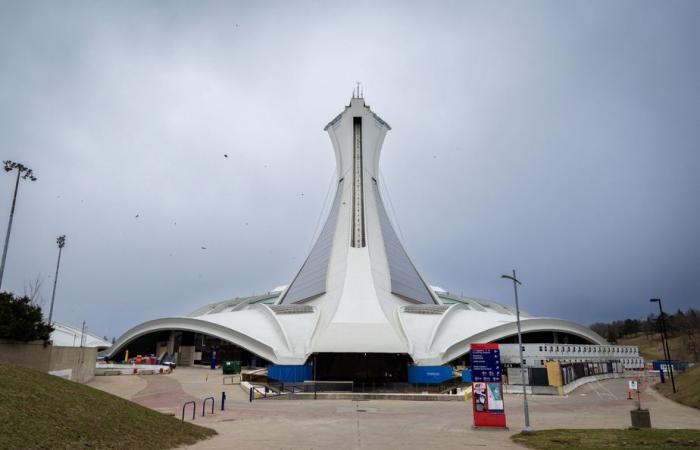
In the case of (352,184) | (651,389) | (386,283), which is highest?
(352,184)

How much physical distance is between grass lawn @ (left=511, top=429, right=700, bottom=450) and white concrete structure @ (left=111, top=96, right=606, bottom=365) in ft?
55.1

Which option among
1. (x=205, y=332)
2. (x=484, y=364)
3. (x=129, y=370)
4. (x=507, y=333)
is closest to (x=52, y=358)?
(x=129, y=370)

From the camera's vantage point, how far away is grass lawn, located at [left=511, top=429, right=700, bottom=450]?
9.18 meters

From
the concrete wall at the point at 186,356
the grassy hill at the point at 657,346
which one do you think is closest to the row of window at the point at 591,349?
the concrete wall at the point at 186,356

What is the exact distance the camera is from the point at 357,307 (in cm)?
3092

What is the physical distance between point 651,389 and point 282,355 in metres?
20.9

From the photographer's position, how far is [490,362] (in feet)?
44.4

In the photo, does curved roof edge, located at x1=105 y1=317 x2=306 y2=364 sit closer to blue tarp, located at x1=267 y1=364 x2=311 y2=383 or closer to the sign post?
blue tarp, located at x1=267 y1=364 x2=311 y2=383

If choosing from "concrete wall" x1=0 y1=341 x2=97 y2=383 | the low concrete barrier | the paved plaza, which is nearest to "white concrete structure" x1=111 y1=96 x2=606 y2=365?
the low concrete barrier

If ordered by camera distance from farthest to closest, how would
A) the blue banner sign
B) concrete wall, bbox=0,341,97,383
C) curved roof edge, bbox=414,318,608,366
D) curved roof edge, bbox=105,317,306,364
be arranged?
curved roof edge, bbox=105,317,306,364 → curved roof edge, bbox=414,318,608,366 → concrete wall, bbox=0,341,97,383 → the blue banner sign

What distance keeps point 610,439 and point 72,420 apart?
1051cm

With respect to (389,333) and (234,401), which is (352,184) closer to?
(389,333)

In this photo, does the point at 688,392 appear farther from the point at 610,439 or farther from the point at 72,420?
the point at 72,420

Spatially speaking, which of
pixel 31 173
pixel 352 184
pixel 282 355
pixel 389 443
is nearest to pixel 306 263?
pixel 352 184
